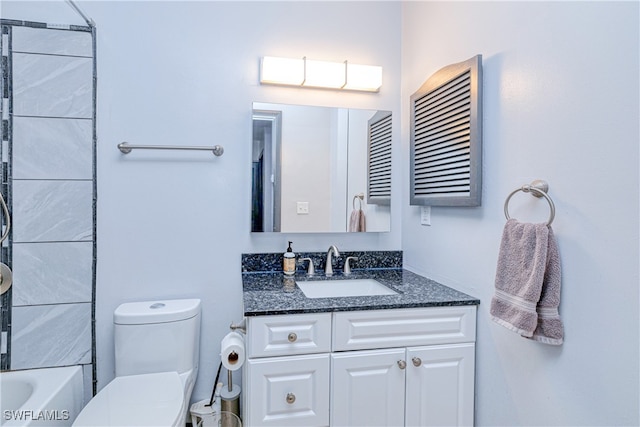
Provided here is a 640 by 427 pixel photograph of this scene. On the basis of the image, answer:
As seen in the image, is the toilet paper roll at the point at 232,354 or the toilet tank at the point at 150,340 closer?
the toilet paper roll at the point at 232,354

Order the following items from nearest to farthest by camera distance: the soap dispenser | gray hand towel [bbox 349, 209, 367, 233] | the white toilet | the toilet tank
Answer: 1. the white toilet
2. the toilet tank
3. the soap dispenser
4. gray hand towel [bbox 349, 209, 367, 233]

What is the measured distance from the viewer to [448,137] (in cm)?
156

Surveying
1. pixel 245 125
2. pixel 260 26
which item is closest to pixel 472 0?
pixel 260 26

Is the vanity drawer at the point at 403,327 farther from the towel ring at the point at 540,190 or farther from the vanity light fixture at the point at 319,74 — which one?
the vanity light fixture at the point at 319,74

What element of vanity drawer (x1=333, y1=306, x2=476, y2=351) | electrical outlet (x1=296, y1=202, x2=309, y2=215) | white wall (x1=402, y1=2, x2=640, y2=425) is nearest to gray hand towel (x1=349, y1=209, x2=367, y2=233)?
electrical outlet (x1=296, y1=202, x2=309, y2=215)

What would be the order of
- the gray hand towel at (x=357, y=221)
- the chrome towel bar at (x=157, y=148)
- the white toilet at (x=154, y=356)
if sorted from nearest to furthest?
the white toilet at (x=154, y=356) < the chrome towel bar at (x=157, y=148) < the gray hand towel at (x=357, y=221)

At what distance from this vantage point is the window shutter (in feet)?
6.55

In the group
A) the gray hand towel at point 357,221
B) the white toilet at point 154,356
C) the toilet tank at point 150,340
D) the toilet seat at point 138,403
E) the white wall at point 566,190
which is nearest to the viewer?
the white wall at point 566,190

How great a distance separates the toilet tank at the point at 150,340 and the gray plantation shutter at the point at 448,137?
1.29 m

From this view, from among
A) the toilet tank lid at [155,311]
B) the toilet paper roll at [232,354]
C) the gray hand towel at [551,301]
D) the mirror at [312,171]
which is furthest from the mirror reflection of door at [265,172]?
the gray hand towel at [551,301]

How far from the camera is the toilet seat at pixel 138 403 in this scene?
4.11 feet

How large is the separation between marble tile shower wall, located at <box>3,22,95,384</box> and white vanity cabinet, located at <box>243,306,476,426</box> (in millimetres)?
1012

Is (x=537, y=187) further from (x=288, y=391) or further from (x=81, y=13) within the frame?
(x=81, y=13)

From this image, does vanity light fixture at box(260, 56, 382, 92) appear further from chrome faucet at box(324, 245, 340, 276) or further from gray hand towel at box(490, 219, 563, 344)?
gray hand towel at box(490, 219, 563, 344)
